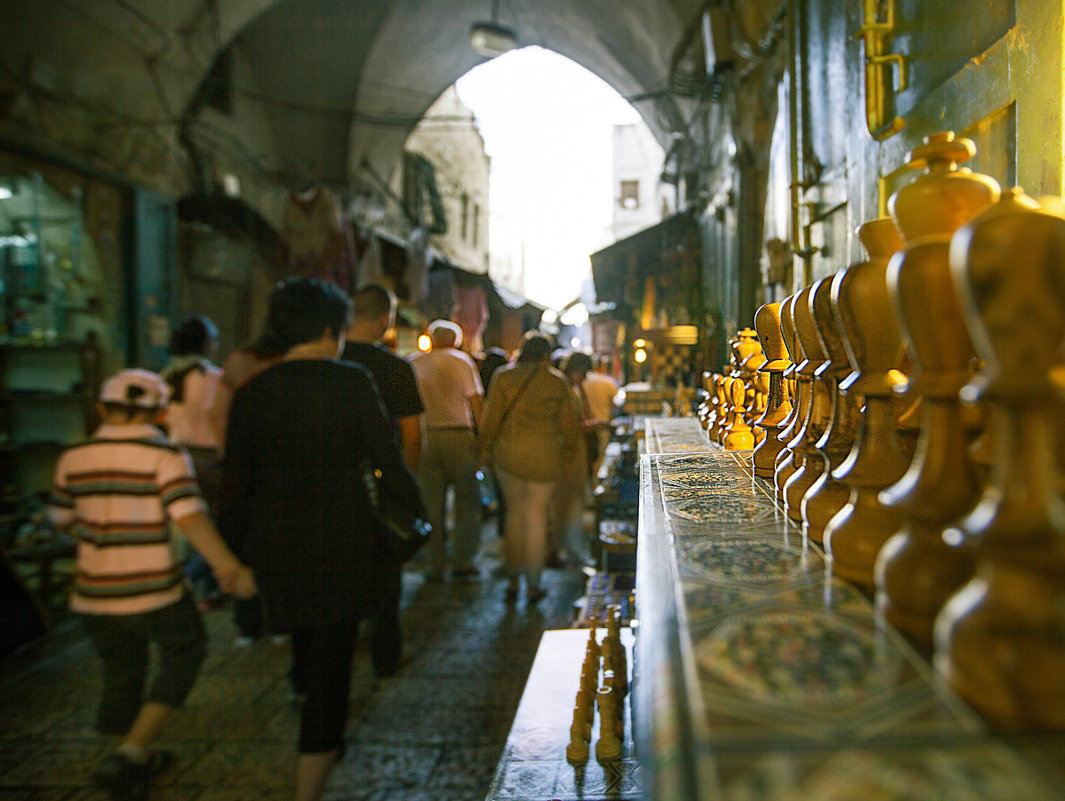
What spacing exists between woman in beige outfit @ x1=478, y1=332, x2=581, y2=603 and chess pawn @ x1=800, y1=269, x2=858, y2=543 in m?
3.92

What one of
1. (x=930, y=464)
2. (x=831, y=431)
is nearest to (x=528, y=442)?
(x=831, y=431)

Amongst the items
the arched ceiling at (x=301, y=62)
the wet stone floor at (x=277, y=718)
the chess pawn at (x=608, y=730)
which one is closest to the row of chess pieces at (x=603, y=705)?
the chess pawn at (x=608, y=730)

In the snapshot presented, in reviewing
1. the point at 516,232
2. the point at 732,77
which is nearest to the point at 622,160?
the point at 516,232

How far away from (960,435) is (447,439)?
Result: 4.92 metres

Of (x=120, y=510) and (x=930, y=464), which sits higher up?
(x=930, y=464)

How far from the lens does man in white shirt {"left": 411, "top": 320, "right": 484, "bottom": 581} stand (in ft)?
18.0

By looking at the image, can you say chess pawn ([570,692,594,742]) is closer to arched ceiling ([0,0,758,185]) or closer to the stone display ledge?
the stone display ledge

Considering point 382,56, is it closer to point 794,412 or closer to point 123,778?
point 123,778

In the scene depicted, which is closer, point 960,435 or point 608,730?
point 960,435

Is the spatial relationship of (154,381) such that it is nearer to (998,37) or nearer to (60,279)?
(998,37)

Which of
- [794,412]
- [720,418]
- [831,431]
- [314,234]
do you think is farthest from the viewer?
[314,234]

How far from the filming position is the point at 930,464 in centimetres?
73

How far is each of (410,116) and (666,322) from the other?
6.43 m

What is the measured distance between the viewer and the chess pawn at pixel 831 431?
1032 mm
